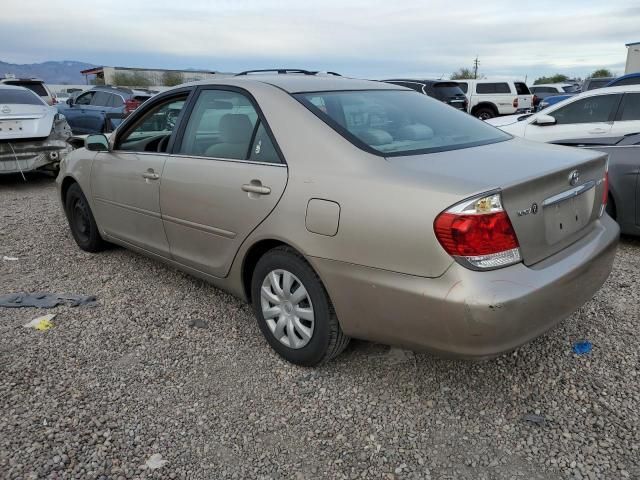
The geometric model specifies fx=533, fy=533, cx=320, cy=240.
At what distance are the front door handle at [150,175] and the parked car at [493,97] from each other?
17530mm

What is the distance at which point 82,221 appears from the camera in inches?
198

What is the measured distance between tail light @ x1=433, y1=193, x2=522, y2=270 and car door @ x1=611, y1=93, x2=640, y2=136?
6.35 m

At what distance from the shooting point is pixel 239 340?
3365 mm

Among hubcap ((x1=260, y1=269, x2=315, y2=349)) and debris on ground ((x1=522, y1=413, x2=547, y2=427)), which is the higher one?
hubcap ((x1=260, y1=269, x2=315, y2=349))

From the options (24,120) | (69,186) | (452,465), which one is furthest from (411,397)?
(24,120)

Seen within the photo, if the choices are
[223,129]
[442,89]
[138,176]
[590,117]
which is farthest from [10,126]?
[442,89]

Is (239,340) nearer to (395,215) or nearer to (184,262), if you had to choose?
(184,262)

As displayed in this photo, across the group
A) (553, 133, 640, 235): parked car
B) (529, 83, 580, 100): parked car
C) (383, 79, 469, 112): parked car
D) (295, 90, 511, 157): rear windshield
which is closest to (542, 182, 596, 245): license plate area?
(295, 90, 511, 157): rear windshield

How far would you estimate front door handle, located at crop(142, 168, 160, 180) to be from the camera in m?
3.66

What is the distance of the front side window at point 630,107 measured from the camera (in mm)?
7496

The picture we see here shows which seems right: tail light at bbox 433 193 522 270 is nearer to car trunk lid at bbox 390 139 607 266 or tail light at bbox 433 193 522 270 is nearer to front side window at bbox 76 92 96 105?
car trunk lid at bbox 390 139 607 266

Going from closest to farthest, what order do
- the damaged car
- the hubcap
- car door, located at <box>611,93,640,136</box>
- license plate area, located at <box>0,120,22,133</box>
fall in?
the hubcap
car door, located at <box>611,93,640,136</box>
license plate area, located at <box>0,120,22,133</box>
the damaged car

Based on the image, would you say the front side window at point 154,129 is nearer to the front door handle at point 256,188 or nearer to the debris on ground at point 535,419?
the front door handle at point 256,188

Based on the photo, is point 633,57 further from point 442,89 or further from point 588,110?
point 588,110
